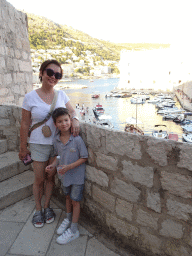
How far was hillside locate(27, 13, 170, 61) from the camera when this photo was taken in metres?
111

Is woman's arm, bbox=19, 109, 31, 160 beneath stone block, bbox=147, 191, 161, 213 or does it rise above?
above

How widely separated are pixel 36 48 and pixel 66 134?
388ft

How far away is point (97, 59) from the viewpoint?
421 feet

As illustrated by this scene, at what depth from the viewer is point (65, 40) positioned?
123 metres

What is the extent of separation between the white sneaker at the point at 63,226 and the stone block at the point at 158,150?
1.22 metres

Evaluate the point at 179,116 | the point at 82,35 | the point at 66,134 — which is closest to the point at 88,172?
the point at 66,134

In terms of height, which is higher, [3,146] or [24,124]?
[24,124]

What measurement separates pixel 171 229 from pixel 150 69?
210ft

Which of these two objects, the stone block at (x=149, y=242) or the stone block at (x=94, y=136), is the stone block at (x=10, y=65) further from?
the stone block at (x=149, y=242)

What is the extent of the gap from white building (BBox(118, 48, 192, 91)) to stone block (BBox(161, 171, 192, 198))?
5951cm

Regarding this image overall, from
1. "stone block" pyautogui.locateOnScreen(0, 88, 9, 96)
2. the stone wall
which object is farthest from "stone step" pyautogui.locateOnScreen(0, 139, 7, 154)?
"stone block" pyautogui.locateOnScreen(0, 88, 9, 96)

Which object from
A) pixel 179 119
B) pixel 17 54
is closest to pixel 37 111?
pixel 17 54

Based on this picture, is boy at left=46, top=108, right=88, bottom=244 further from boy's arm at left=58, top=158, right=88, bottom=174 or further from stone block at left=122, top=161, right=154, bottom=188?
stone block at left=122, top=161, right=154, bottom=188

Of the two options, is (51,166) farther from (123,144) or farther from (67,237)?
(123,144)
